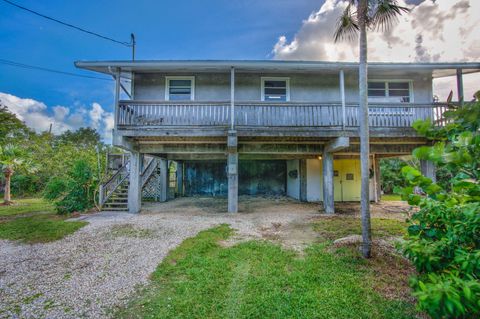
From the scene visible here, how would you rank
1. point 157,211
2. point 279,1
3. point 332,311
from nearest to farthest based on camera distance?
1. point 332,311
2. point 157,211
3. point 279,1

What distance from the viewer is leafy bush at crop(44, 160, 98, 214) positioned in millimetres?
8867

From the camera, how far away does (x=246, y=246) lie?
5.21 meters

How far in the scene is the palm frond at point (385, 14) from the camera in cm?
450

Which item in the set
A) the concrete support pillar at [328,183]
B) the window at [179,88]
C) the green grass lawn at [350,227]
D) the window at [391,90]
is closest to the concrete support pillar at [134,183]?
the window at [179,88]

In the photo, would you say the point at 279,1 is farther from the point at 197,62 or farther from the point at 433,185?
the point at 433,185

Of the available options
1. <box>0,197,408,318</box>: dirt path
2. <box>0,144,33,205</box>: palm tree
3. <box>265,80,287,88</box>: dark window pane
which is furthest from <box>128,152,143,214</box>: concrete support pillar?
<box>0,144,33,205</box>: palm tree

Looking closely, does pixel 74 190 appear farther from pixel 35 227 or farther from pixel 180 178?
pixel 180 178

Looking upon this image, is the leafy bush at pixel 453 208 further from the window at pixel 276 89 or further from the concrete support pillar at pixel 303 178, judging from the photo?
the concrete support pillar at pixel 303 178

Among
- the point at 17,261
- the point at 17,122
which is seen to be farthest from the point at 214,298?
the point at 17,122

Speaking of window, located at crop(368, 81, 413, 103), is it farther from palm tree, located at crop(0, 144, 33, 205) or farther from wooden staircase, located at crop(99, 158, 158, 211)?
palm tree, located at crop(0, 144, 33, 205)

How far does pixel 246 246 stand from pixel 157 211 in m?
5.68

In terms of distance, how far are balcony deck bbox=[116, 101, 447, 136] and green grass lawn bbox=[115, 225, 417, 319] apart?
4275 millimetres

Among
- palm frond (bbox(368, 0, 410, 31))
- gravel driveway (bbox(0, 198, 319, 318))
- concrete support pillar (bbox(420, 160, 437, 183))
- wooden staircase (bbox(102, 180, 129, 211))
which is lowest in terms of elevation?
gravel driveway (bbox(0, 198, 319, 318))

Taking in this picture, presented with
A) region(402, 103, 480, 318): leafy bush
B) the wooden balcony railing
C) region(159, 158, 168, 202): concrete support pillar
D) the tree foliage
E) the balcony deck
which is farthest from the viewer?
region(159, 158, 168, 202): concrete support pillar
